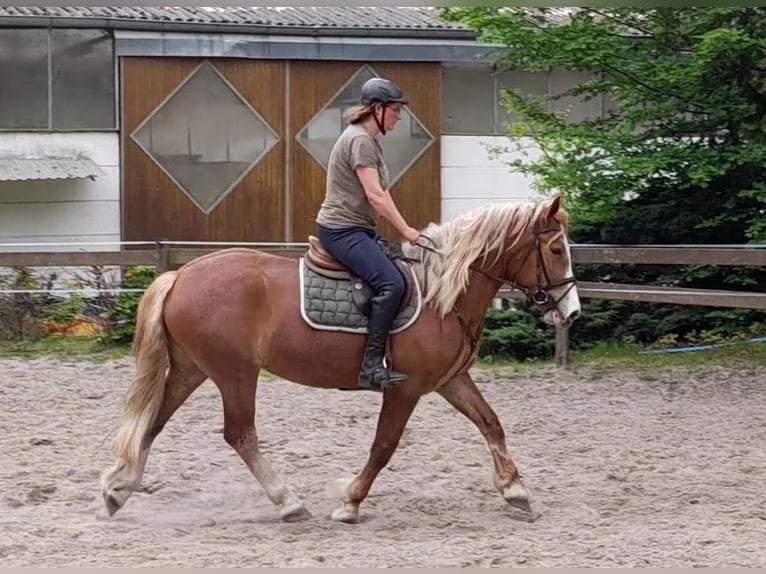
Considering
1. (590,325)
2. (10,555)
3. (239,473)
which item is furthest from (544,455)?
(590,325)

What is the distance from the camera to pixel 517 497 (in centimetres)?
584

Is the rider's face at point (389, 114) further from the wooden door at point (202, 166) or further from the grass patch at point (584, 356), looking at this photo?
the wooden door at point (202, 166)

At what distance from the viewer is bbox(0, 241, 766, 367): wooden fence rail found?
9.91 meters

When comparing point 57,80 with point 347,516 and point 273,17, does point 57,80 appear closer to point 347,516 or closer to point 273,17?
point 273,17

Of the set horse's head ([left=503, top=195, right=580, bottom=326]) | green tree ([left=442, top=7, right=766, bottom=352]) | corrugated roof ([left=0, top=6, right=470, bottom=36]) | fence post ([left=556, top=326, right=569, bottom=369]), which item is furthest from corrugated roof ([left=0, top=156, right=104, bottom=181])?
horse's head ([left=503, top=195, right=580, bottom=326])

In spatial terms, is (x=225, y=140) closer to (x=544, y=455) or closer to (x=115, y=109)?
(x=115, y=109)

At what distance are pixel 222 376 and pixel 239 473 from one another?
1.23m

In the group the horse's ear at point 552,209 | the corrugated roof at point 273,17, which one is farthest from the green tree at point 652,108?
the horse's ear at point 552,209

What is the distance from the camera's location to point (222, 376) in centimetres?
572

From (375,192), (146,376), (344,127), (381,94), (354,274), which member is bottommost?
(146,376)

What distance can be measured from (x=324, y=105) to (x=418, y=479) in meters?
9.34

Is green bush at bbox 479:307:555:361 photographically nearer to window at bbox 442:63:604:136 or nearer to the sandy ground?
the sandy ground

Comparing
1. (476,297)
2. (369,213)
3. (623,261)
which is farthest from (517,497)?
(623,261)

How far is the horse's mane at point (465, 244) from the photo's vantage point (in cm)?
578
